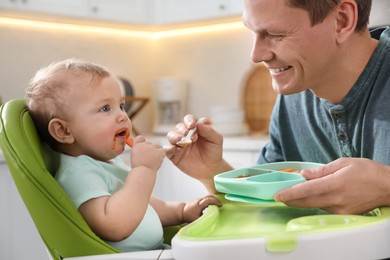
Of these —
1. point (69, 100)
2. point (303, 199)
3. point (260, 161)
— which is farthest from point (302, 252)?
point (260, 161)

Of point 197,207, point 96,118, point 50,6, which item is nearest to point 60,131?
point 96,118

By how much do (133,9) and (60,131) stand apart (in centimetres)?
239

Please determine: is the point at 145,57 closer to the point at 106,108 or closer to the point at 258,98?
the point at 258,98

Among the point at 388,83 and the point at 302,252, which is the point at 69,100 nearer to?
the point at 302,252

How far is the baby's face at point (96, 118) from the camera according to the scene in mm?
1174

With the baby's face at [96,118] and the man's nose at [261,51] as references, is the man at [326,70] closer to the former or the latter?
the man's nose at [261,51]

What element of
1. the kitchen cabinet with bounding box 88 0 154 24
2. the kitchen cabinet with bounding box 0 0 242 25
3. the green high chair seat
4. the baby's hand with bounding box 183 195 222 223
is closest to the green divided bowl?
the baby's hand with bounding box 183 195 222 223

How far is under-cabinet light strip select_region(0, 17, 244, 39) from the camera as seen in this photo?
321 centimetres

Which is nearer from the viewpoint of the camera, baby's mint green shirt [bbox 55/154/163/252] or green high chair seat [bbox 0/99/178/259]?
green high chair seat [bbox 0/99/178/259]

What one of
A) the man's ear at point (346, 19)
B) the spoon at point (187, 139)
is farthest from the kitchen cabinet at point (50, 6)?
the man's ear at point (346, 19)

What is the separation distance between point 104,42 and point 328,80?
8.09 feet

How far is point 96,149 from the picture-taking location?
1.19 meters

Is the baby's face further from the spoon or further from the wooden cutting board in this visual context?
the wooden cutting board

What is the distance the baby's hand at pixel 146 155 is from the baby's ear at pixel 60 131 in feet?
0.48
